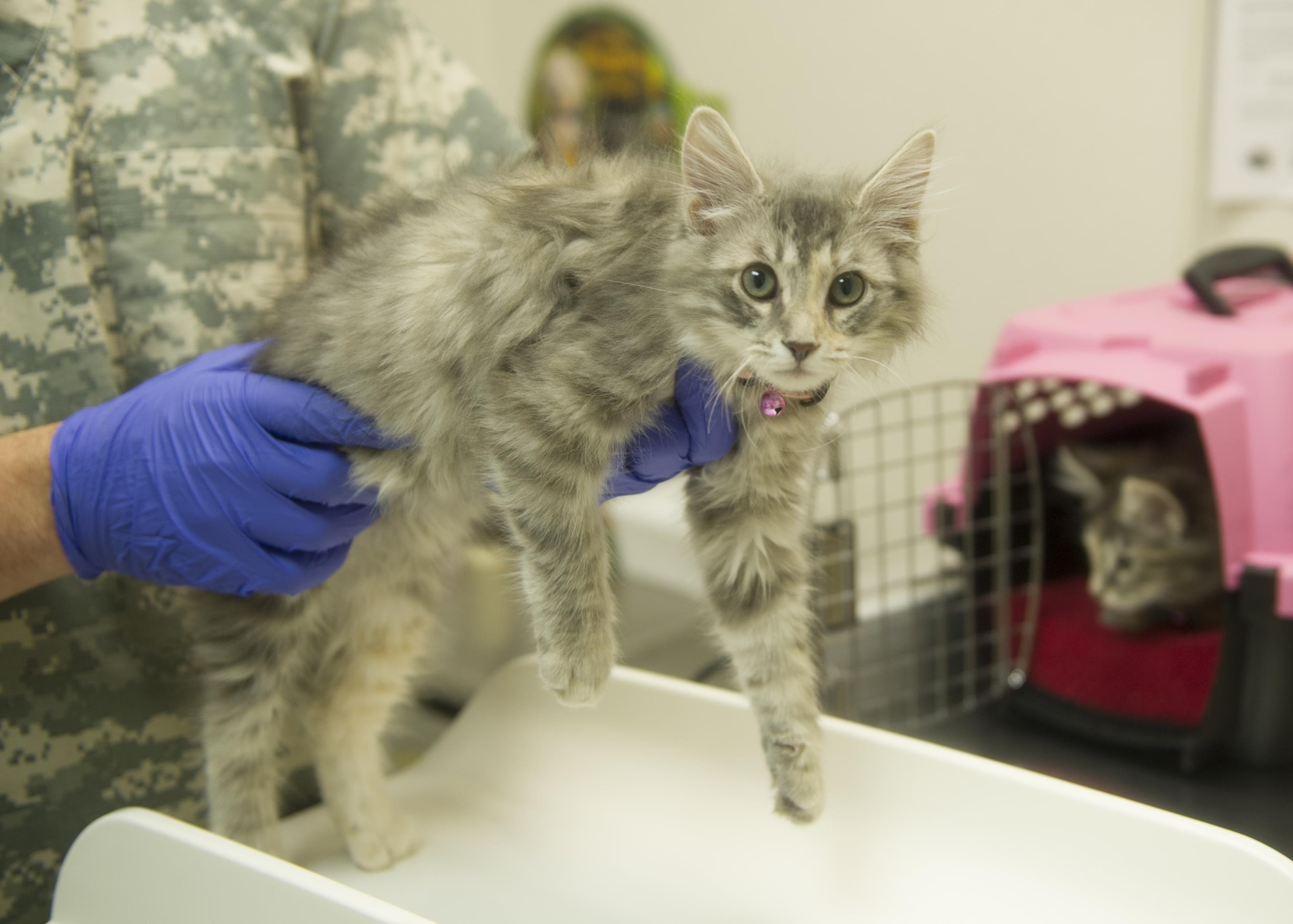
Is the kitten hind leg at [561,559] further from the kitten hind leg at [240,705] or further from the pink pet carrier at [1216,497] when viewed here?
the pink pet carrier at [1216,497]

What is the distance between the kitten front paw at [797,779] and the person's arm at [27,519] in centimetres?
82

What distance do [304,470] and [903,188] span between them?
0.70 m

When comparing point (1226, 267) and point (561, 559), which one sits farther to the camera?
point (1226, 267)

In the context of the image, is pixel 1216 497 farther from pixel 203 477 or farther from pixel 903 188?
pixel 203 477

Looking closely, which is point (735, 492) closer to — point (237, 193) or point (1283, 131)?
point (237, 193)

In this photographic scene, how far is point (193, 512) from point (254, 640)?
19 centimetres

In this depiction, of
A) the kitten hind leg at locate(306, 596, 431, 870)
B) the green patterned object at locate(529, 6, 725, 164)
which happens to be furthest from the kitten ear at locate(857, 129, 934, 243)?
the green patterned object at locate(529, 6, 725, 164)

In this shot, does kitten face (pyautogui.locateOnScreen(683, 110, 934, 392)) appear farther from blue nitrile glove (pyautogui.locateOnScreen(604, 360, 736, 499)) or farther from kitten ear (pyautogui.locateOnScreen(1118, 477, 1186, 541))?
kitten ear (pyautogui.locateOnScreen(1118, 477, 1186, 541))

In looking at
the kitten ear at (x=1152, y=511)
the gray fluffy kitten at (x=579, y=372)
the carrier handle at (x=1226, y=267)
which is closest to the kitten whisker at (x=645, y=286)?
the gray fluffy kitten at (x=579, y=372)

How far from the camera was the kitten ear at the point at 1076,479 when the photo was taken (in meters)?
1.82

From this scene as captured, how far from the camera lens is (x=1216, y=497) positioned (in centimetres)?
142

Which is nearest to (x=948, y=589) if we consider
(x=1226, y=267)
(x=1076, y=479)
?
(x=1076, y=479)

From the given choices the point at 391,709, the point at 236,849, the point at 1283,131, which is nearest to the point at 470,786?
the point at 391,709

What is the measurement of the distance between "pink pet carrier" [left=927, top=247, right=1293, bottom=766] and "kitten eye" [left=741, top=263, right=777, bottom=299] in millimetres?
708
